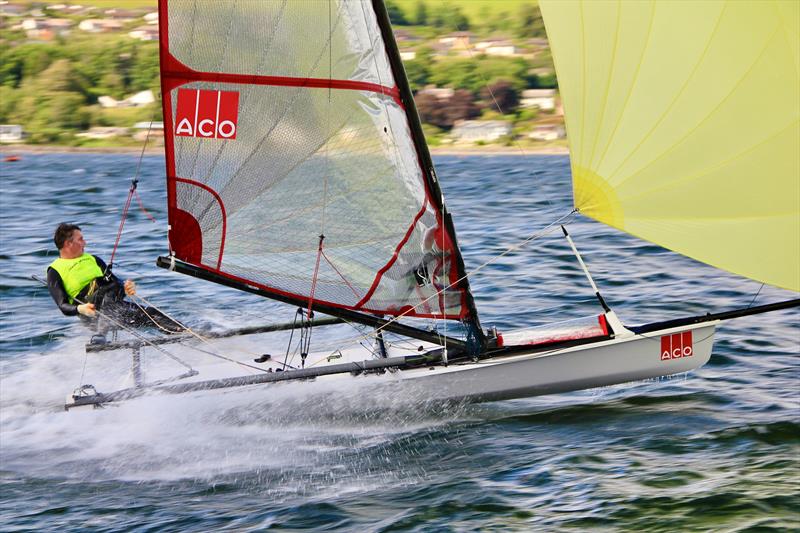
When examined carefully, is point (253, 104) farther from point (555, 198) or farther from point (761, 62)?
point (555, 198)

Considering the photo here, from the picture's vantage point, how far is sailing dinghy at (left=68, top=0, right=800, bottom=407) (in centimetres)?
770

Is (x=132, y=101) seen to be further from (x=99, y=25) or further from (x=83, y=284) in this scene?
(x=83, y=284)

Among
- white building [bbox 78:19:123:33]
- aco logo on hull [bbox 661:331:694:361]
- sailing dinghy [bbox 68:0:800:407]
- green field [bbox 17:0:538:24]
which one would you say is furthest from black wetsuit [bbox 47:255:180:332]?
white building [bbox 78:19:123:33]

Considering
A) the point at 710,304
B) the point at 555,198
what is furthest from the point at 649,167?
the point at 555,198

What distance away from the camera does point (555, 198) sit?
2419 centimetres

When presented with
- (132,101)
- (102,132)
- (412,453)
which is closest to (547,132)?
(102,132)

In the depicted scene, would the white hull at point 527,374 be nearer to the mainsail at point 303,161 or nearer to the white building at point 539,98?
the mainsail at point 303,161

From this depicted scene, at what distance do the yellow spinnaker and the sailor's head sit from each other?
3.62m

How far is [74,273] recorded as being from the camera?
8.88 meters

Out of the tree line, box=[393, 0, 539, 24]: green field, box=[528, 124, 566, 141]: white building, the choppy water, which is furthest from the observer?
box=[393, 0, 539, 24]: green field

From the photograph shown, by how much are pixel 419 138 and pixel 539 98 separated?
4057cm

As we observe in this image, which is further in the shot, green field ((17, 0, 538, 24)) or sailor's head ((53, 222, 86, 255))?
green field ((17, 0, 538, 24))

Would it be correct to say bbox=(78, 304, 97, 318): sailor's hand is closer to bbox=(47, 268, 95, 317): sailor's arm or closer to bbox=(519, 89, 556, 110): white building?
bbox=(47, 268, 95, 317): sailor's arm

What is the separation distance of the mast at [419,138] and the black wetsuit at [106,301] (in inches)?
89.2
